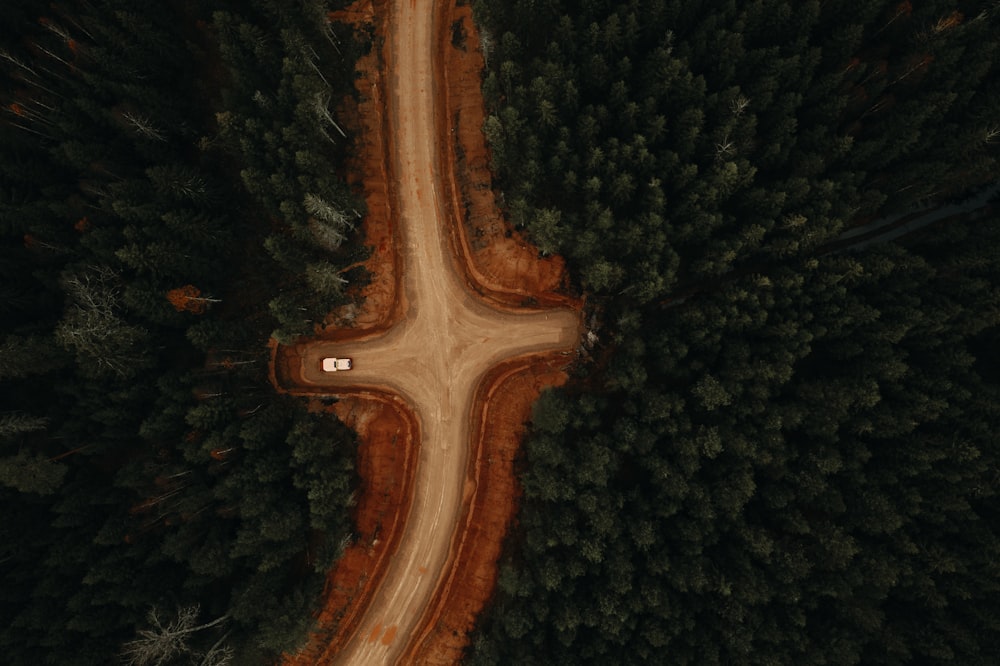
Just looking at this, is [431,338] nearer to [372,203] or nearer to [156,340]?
[372,203]

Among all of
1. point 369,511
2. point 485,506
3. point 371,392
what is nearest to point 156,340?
point 371,392

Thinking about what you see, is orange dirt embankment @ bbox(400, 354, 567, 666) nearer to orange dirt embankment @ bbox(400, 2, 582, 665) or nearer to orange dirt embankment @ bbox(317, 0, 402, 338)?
orange dirt embankment @ bbox(400, 2, 582, 665)

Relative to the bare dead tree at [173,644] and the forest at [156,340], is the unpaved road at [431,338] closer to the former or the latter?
the forest at [156,340]

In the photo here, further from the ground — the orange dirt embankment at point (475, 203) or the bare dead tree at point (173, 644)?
the orange dirt embankment at point (475, 203)

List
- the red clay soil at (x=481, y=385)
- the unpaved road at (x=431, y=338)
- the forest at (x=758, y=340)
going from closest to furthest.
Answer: the forest at (x=758, y=340)
the red clay soil at (x=481, y=385)
the unpaved road at (x=431, y=338)

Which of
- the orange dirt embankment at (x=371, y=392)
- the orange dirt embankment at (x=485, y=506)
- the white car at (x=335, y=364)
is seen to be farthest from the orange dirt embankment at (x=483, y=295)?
the white car at (x=335, y=364)

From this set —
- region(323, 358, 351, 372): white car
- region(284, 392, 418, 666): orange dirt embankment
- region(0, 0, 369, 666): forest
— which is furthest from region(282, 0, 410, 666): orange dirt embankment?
region(323, 358, 351, 372): white car
